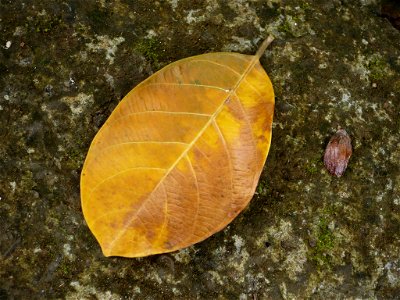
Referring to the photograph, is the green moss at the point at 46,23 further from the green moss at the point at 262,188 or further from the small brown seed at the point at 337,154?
the small brown seed at the point at 337,154

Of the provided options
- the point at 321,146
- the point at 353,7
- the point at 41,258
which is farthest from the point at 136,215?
the point at 353,7

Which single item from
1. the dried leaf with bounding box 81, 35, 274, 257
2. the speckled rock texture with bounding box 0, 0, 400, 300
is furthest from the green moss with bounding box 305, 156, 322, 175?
the dried leaf with bounding box 81, 35, 274, 257

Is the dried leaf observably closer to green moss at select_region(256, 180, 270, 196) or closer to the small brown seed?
green moss at select_region(256, 180, 270, 196)

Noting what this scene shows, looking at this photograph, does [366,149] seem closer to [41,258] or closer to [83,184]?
→ [83,184]

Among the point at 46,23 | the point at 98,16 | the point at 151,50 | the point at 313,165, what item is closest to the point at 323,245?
the point at 313,165

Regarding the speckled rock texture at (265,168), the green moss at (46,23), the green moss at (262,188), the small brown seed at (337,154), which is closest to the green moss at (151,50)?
the speckled rock texture at (265,168)

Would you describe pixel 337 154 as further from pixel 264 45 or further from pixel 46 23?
pixel 46 23
